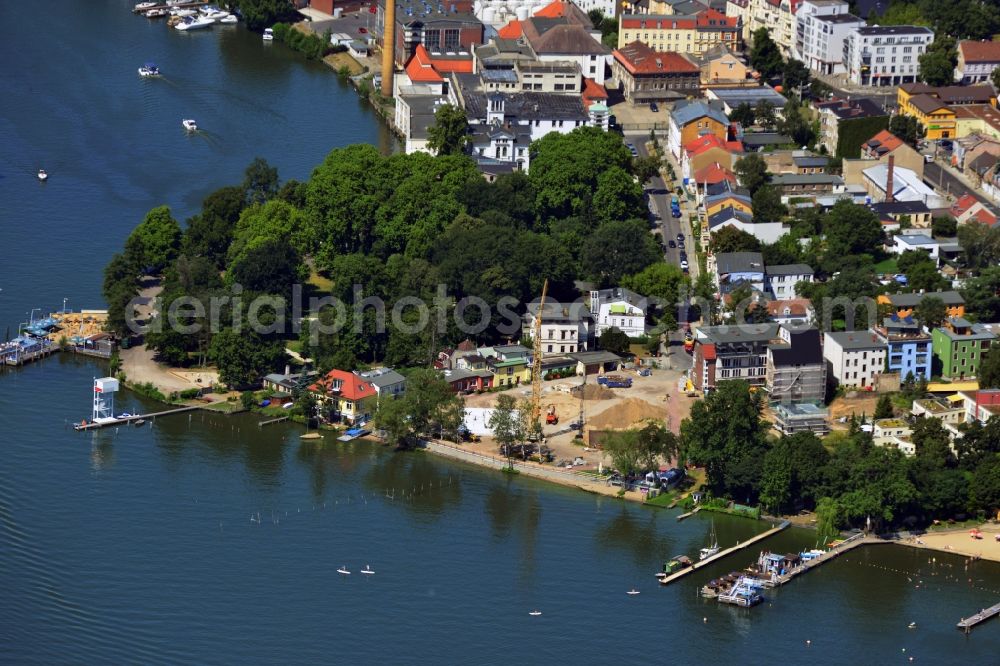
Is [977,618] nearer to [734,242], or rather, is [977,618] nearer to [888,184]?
[734,242]

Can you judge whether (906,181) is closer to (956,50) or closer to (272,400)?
(956,50)

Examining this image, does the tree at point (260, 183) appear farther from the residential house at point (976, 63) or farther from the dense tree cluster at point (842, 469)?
the residential house at point (976, 63)

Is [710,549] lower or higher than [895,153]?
lower

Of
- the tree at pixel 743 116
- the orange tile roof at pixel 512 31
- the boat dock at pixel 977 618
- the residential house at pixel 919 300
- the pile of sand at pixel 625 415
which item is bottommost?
the boat dock at pixel 977 618

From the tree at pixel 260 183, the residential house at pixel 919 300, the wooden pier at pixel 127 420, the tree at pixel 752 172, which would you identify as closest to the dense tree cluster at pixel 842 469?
the residential house at pixel 919 300

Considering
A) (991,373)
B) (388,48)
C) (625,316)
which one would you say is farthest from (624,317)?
(388,48)

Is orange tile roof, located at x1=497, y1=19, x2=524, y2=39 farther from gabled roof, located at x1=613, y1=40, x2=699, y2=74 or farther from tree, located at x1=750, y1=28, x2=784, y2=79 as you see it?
tree, located at x1=750, y1=28, x2=784, y2=79

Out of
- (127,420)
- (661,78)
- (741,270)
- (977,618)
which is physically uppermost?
(661,78)
